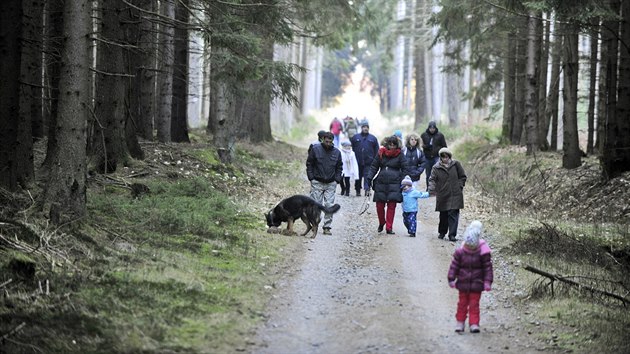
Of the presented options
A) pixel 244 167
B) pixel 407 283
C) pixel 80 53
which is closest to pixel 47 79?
pixel 244 167

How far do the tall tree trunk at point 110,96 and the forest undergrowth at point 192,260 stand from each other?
20.6 inches

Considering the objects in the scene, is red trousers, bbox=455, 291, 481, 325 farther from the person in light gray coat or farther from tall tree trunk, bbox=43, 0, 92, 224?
the person in light gray coat

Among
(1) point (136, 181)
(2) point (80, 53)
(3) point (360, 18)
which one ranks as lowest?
(1) point (136, 181)

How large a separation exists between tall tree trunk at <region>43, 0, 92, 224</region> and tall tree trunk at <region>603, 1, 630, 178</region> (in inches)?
486

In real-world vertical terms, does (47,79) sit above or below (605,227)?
above

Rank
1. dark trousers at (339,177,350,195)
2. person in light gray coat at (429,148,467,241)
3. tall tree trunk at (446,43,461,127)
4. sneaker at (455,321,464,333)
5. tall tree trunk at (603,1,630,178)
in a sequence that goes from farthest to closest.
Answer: tall tree trunk at (446,43,461,127), dark trousers at (339,177,350,195), tall tree trunk at (603,1,630,178), person in light gray coat at (429,148,467,241), sneaker at (455,321,464,333)

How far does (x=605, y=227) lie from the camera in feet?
52.9

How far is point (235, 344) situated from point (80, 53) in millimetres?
5191

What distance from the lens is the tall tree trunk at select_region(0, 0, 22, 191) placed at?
11422mm

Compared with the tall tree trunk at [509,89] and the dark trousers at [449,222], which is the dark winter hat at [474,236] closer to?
the dark trousers at [449,222]

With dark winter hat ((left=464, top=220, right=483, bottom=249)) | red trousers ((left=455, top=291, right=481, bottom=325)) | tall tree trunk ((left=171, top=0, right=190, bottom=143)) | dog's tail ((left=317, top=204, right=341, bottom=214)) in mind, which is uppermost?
tall tree trunk ((left=171, top=0, right=190, bottom=143))

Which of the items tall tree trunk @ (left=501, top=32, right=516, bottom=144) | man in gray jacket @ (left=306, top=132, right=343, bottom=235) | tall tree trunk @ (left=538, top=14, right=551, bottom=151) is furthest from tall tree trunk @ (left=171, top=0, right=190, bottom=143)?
tall tree trunk @ (left=501, top=32, right=516, bottom=144)

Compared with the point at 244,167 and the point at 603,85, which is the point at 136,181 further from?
the point at 603,85

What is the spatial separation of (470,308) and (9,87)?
22.7 feet
